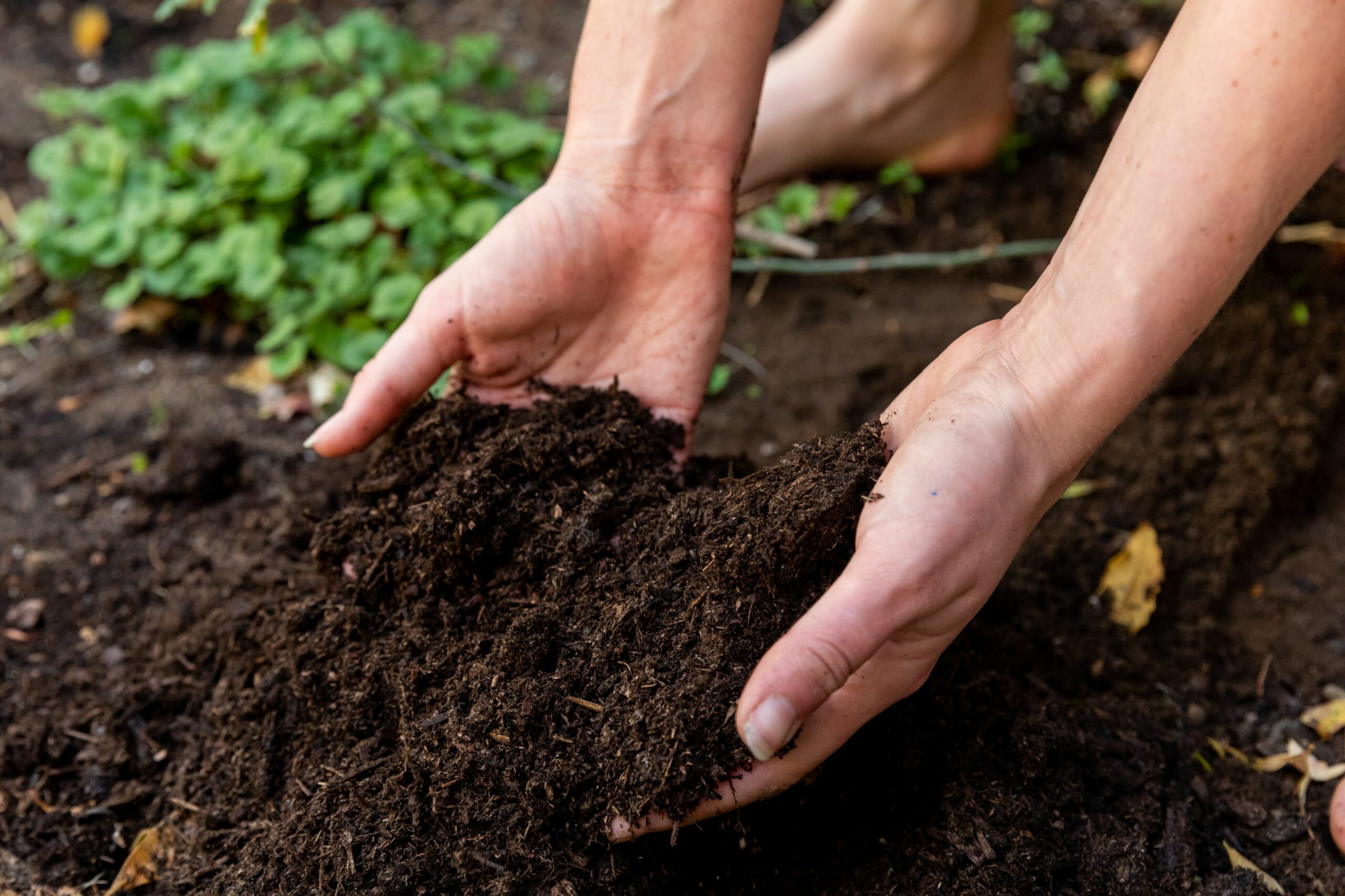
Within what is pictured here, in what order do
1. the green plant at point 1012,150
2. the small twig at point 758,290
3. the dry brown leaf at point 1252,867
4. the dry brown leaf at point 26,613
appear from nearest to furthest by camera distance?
the dry brown leaf at point 1252,867 < the dry brown leaf at point 26,613 < the small twig at point 758,290 < the green plant at point 1012,150

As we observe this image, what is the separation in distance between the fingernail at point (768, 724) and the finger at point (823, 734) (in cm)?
19

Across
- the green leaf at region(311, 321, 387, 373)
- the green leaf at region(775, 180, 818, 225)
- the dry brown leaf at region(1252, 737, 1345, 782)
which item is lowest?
the dry brown leaf at region(1252, 737, 1345, 782)

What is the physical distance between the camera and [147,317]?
10.9ft

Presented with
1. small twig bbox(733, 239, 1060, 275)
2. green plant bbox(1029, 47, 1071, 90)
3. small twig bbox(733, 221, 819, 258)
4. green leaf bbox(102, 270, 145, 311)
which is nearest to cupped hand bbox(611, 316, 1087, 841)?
small twig bbox(733, 239, 1060, 275)

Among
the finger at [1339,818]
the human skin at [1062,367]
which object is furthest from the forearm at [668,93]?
the finger at [1339,818]

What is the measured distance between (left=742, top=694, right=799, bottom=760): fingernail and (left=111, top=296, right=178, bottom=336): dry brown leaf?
2863mm

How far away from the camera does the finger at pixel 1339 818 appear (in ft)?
5.88

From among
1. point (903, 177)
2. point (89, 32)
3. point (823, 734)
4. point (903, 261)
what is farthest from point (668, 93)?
point (89, 32)

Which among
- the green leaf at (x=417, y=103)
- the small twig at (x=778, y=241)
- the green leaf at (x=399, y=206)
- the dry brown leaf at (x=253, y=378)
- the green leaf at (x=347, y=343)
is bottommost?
the dry brown leaf at (x=253, y=378)

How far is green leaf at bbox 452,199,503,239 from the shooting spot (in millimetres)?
3082

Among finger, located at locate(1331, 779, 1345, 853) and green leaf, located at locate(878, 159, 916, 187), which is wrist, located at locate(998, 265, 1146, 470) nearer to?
finger, located at locate(1331, 779, 1345, 853)

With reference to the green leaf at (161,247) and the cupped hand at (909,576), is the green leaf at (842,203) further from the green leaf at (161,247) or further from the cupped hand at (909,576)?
the green leaf at (161,247)

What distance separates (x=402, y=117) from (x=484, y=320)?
1.64 m

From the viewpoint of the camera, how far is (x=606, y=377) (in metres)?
2.22
